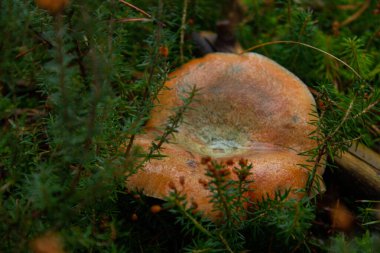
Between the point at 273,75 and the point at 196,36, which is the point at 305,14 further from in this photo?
the point at 196,36

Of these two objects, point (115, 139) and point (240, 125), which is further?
point (240, 125)

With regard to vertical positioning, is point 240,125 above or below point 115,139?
below

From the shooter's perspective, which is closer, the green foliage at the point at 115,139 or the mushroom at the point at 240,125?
the green foliage at the point at 115,139

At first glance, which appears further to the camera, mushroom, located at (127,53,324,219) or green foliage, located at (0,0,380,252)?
mushroom, located at (127,53,324,219)

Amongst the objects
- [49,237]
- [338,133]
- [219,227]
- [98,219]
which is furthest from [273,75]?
[49,237]
